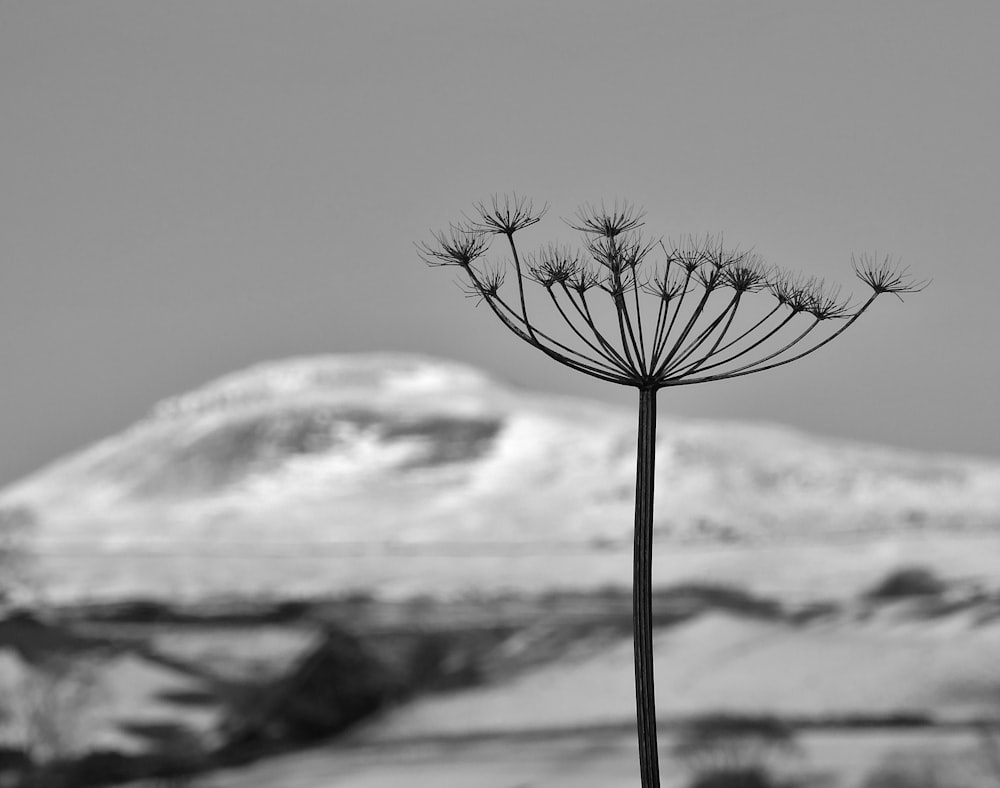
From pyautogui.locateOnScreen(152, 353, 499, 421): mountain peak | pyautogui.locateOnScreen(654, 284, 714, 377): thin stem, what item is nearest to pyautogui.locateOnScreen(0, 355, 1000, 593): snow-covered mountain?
pyautogui.locateOnScreen(152, 353, 499, 421): mountain peak

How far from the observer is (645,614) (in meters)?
3.34

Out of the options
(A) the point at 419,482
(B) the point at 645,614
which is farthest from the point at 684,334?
(A) the point at 419,482

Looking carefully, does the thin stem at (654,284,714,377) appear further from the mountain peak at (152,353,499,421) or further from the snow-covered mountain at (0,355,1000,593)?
the mountain peak at (152,353,499,421)

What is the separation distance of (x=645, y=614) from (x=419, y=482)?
9.30 m

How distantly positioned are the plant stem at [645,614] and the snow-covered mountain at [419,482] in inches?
324

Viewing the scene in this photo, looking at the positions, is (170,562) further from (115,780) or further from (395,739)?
(395,739)

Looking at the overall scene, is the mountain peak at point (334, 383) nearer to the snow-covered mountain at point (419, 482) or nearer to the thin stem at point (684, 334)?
the snow-covered mountain at point (419, 482)

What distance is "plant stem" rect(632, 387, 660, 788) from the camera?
332 cm

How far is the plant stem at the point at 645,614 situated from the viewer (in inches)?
131

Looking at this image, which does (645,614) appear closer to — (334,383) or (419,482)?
(419,482)

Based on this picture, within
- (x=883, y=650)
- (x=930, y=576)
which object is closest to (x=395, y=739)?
(x=883, y=650)

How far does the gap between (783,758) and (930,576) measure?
8.71ft

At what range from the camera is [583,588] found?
11.5 meters

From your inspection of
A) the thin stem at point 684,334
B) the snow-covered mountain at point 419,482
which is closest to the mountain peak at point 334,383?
the snow-covered mountain at point 419,482
